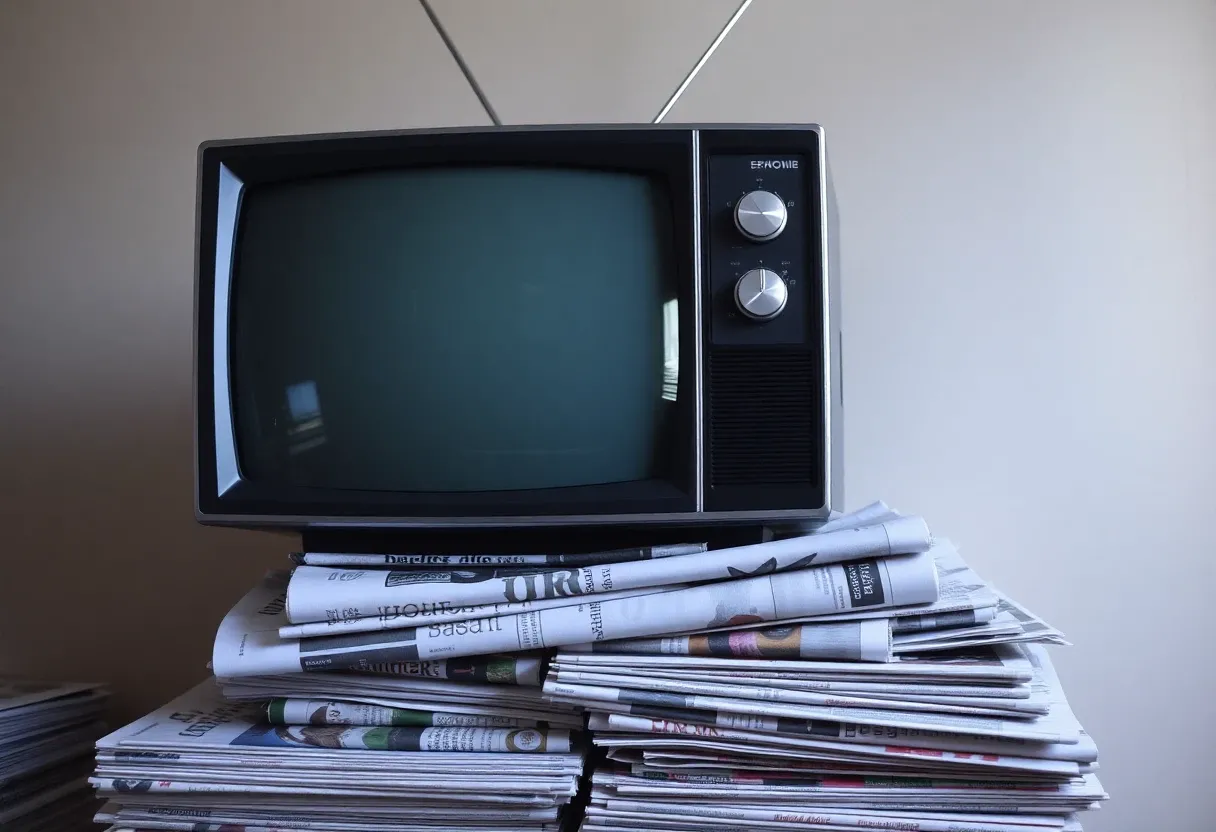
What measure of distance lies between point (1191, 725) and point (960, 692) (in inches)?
Answer: 23.2

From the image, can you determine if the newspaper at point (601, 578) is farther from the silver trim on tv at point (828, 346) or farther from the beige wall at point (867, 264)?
the beige wall at point (867, 264)

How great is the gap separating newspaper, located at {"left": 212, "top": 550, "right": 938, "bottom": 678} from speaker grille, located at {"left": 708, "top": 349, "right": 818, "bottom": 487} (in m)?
0.08

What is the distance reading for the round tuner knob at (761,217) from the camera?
0.69 m

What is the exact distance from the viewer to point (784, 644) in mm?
662

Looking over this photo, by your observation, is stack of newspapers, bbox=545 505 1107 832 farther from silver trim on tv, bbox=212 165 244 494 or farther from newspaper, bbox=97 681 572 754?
silver trim on tv, bbox=212 165 244 494

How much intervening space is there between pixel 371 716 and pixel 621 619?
240mm

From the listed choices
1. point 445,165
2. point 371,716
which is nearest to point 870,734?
point 371,716

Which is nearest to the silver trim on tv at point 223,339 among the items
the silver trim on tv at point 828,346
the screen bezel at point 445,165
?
the screen bezel at point 445,165

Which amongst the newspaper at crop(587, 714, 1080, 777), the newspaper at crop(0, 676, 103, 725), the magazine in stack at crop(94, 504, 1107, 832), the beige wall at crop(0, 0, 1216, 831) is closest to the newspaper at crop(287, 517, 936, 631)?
the magazine in stack at crop(94, 504, 1107, 832)

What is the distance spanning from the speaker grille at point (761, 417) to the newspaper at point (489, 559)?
76mm

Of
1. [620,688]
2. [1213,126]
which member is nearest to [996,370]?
[1213,126]

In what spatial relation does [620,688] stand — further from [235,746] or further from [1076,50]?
[1076,50]

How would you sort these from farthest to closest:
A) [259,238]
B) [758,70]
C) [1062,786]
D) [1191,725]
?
1. [758,70]
2. [1191,725]
3. [259,238]
4. [1062,786]

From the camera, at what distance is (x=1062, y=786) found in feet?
2.06
